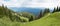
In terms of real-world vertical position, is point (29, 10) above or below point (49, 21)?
above

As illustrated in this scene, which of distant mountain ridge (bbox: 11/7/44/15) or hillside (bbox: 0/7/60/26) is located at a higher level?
distant mountain ridge (bbox: 11/7/44/15)

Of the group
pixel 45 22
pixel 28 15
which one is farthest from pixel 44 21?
pixel 28 15

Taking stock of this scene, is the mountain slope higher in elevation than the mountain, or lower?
lower

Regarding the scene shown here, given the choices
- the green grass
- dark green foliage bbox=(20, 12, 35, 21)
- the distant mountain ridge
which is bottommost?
the green grass

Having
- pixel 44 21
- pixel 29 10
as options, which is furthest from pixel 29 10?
pixel 44 21

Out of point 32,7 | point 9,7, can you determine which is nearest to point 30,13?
point 32,7

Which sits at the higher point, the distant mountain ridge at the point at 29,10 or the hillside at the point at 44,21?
the distant mountain ridge at the point at 29,10

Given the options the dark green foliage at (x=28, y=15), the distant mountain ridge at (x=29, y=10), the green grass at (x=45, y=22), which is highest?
the distant mountain ridge at (x=29, y=10)

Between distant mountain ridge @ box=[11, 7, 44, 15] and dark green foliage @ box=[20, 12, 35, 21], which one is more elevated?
distant mountain ridge @ box=[11, 7, 44, 15]

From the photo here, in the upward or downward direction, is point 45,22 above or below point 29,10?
below

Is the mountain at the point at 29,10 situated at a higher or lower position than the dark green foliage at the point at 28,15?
higher

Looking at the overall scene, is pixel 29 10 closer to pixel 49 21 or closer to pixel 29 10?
pixel 29 10

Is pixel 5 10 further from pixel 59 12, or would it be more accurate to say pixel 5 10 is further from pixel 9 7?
pixel 59 12

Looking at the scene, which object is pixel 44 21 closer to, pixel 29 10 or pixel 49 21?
pixel 49 21
